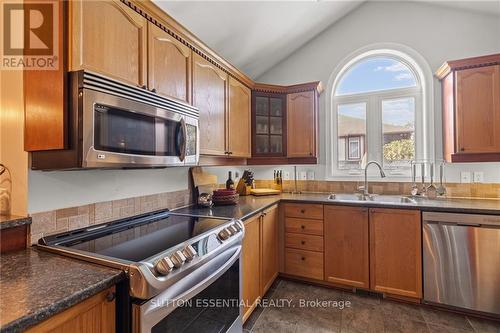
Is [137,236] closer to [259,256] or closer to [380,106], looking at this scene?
[259,256]

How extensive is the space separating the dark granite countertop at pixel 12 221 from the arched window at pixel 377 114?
9.85ft

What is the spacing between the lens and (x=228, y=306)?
61.4 inches

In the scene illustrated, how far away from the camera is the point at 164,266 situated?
3.29ft

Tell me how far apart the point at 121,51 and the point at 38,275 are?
108cm

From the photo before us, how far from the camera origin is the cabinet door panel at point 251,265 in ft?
6.26

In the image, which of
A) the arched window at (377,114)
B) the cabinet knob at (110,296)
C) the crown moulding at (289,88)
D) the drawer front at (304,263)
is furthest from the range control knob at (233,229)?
the arched window at (377,114)

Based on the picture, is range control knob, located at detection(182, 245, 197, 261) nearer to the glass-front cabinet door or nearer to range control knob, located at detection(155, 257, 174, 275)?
range control knob, located at detection(155, 257, 174, 275)

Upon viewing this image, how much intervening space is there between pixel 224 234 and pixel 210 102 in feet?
3.79

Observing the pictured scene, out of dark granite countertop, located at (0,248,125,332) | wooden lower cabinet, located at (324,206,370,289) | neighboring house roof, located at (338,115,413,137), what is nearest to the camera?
dark granite countertop, located at (0,248,125,332)

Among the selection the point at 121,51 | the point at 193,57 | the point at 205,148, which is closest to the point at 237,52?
Result: the point at 193,57

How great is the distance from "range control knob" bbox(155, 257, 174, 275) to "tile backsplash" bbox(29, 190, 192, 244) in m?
0.71

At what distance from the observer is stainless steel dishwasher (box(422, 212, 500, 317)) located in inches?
78.5

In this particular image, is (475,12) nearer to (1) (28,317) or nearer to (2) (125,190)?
(2) (125,190)

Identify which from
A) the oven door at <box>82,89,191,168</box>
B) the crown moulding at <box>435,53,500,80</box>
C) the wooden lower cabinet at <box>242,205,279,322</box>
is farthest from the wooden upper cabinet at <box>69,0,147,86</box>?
the crown moulding at <box>435,53,500,80</box>
